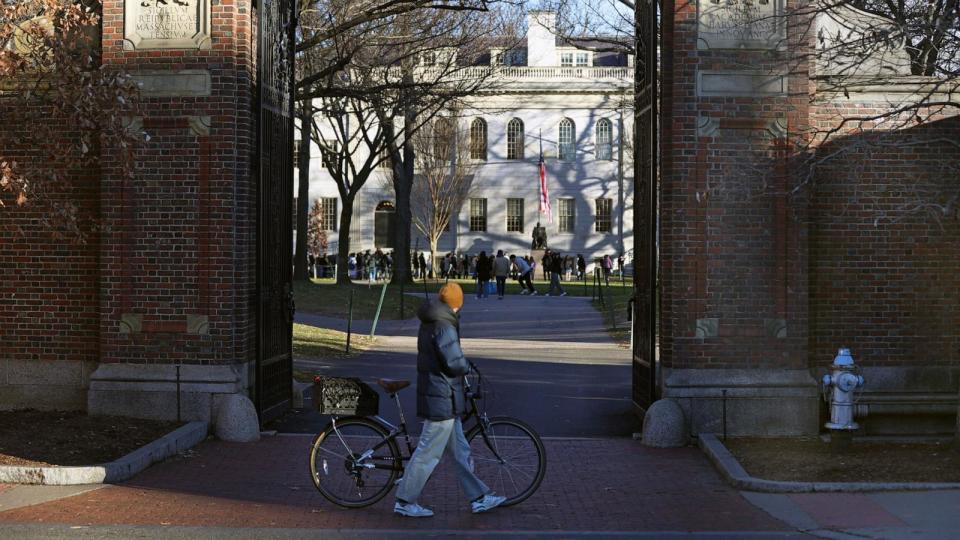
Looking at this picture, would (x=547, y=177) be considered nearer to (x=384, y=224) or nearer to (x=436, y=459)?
(x=384, y=224)

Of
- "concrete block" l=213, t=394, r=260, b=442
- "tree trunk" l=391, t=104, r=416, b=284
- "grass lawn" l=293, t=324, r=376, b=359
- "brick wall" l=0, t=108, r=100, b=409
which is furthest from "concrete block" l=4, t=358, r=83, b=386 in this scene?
"tree trunk" l=391, t=104, r=416, b=284

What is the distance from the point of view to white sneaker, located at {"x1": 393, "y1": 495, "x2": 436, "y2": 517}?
28.9ft

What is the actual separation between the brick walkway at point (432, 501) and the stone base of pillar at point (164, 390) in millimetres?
875

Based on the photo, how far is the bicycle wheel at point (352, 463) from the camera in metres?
9.09

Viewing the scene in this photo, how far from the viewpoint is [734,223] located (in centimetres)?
1232

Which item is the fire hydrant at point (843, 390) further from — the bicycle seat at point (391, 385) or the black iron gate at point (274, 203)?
the black iron gate at point (274, 203)

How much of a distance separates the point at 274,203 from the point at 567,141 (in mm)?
60082

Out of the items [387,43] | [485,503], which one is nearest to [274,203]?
[485,503]

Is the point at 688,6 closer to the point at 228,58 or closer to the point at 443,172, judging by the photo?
the point at 228,58

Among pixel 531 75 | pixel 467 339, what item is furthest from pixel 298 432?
pixel 531 75

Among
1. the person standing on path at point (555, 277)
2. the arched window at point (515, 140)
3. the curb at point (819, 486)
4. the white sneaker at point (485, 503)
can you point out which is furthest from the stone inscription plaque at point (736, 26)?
the arched window at point (515, 140)

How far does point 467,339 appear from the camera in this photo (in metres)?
26.3

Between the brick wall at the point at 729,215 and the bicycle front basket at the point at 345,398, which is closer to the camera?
the bicycle front basket at the point at 345,398

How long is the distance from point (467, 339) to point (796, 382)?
47.7 feet
